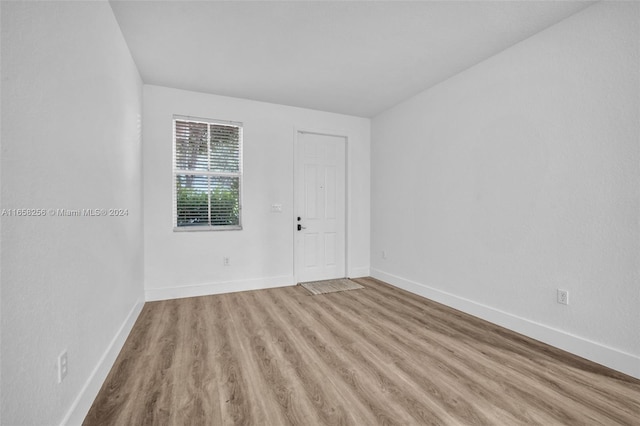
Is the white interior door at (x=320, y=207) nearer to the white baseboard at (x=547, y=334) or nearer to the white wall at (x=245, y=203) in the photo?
the white wall at (x=245, y=203)

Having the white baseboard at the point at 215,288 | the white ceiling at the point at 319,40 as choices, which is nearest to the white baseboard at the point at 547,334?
the white baseboard at the point at 215,288

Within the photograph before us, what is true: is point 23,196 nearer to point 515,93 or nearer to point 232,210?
point 232,210

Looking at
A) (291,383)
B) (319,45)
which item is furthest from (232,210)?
(291,383)

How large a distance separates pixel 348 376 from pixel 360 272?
9.51 ft

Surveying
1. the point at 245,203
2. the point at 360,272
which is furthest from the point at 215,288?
the point at 360,272

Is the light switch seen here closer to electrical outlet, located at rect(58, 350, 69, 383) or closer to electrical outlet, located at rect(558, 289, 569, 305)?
electrical outlet, located at rect(58, 350, 69, 383)

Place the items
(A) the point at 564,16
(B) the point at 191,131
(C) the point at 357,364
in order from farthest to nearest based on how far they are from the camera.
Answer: (B) the point at 191,131 < (A) the point at 564,16 < (C) the point at 357,364

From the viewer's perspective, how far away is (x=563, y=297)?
240cm

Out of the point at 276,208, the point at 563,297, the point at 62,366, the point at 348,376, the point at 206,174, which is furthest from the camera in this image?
the point at 276,208

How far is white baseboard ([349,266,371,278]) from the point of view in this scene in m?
4.80

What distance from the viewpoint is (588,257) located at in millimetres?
2258

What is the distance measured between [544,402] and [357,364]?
1.14 m

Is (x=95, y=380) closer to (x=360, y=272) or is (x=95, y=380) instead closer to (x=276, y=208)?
(x=276, y=208)

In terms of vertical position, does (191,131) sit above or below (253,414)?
above
